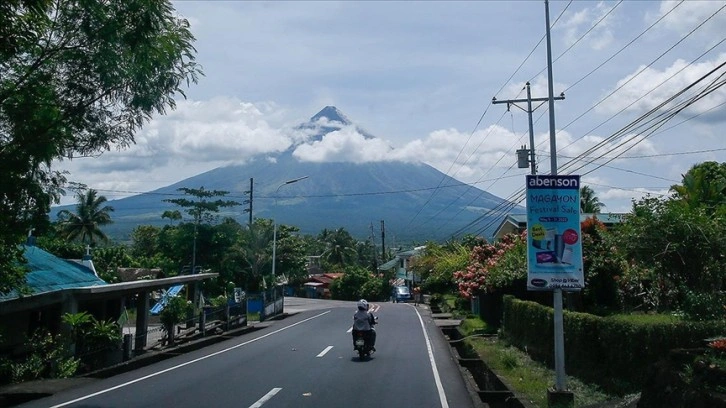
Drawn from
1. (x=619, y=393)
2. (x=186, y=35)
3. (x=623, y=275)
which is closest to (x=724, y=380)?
(x=619, y=393)

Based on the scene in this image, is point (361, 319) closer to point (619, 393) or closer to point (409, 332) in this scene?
point (619, 393)

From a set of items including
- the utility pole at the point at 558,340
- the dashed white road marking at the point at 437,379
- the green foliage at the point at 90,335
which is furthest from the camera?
the green foliage at the point at 90,335

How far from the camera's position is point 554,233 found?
1130 cm

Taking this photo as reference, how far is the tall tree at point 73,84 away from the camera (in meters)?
10.2

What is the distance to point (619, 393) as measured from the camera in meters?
11.4

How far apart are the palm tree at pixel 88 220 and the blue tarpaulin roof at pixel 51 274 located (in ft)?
139

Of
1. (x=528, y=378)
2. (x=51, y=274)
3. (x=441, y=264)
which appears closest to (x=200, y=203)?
(x=441, y=264)

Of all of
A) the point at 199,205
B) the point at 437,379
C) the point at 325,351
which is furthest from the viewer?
the point at 199,205

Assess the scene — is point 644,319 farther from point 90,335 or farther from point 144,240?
point 144,240

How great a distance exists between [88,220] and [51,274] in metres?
47.5

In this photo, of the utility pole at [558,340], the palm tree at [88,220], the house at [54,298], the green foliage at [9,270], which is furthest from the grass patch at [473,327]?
the palm tree at [88,220]

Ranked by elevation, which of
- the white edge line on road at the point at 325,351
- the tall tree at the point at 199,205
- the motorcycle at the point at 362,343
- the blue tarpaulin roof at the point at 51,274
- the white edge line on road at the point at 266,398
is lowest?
the white edge line on road at the point at 325,351

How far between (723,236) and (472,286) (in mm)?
12938

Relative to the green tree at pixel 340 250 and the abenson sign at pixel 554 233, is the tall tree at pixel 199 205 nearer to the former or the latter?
the abenson sign at pixel 554 233
